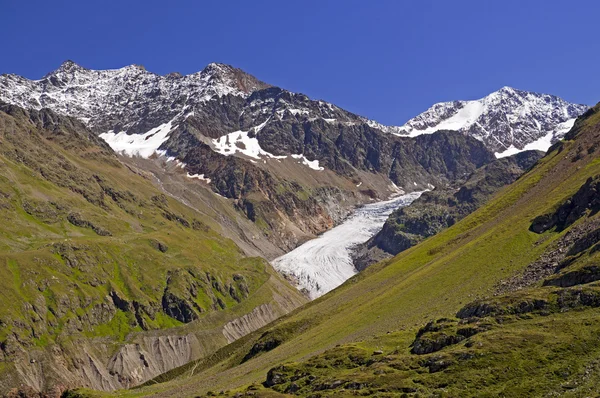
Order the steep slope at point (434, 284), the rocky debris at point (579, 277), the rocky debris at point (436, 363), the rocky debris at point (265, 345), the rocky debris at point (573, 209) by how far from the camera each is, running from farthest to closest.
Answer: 1. the rocky debris at point (265, 345)
2. the rocky debris at point (573, 209)
3. the steep slope at point (434, 284)
4. the rocky debris at point (579, 277)
5. the rocky debris at point (436, 363)

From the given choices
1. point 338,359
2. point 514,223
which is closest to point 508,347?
point 338,359

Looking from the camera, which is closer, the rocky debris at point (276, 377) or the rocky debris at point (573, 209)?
the rocky debris at point (276, 377)

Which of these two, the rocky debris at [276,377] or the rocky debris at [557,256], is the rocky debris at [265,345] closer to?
the rocky debris at [276,377]

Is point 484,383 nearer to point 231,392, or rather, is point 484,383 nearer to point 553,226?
point 231,392

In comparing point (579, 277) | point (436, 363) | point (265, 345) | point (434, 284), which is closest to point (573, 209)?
point (434, 284)

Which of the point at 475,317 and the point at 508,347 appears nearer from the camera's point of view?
the point at 508,347

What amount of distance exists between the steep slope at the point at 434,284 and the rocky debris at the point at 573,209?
29cm

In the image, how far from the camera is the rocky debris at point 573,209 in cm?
12888

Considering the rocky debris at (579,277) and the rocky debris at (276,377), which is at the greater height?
the rocky debris at (276,377)

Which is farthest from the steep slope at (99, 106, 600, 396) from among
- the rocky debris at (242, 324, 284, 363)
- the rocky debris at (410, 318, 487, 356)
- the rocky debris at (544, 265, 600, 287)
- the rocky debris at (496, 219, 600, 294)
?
the rocky debris at (410, 318, 487, 356)

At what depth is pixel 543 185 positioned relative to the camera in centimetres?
17950

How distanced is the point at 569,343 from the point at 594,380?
7779mm

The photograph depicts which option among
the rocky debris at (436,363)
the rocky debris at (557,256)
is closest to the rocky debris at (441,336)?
the rocky debris at (436,363)

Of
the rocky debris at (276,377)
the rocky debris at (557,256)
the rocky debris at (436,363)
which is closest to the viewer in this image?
the rocky debris at (436,363)
